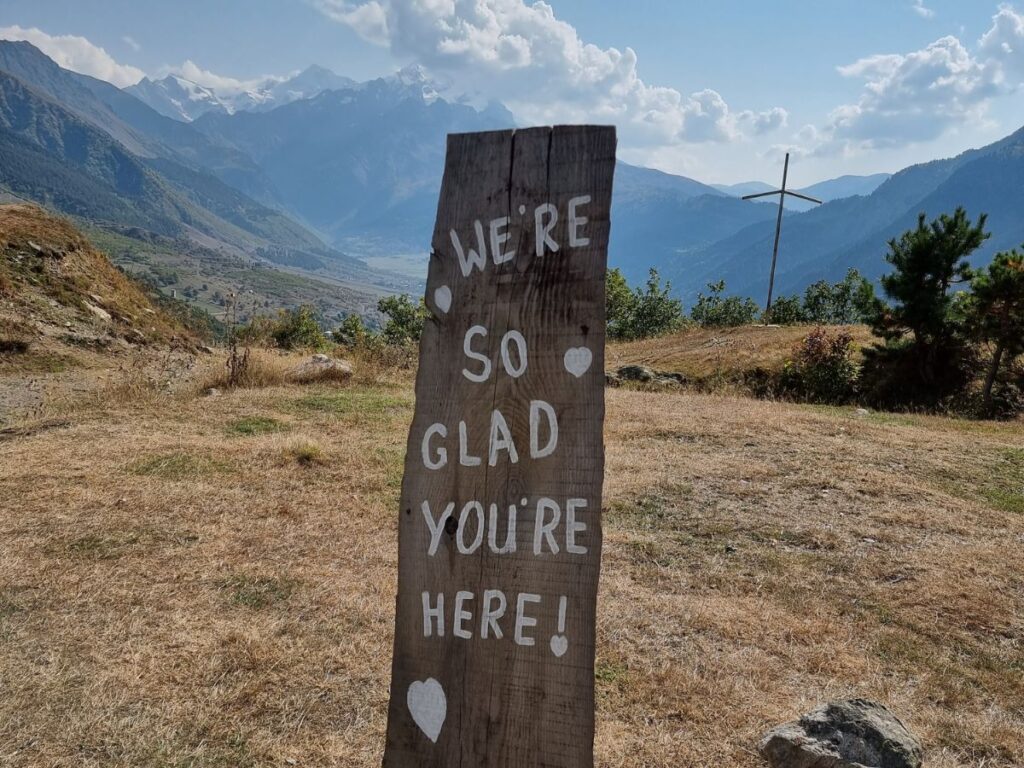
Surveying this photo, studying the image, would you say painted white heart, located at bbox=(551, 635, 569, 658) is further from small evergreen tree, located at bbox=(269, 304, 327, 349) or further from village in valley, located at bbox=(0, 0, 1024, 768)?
small evergreen tree, located at bbox=(269, 304, 327, 349)

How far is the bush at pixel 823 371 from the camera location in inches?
517

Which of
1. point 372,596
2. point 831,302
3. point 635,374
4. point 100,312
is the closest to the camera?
point 372,596

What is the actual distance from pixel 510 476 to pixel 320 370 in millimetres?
9064

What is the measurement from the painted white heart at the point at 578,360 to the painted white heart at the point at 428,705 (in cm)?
90

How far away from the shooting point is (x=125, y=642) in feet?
10.00

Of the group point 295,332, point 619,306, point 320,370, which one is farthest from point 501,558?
point 619,306

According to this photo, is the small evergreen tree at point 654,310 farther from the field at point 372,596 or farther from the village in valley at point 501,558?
the field at point 372,596

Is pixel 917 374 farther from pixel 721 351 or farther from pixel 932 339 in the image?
pixel 721 351

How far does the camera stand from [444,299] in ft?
5.83

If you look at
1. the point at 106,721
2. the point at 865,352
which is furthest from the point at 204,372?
the point at 865,352

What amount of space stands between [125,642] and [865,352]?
14002 millimetres

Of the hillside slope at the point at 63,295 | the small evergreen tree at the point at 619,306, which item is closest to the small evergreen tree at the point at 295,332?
the hillside slope at the point at 63,295

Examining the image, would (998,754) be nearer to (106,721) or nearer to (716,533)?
(716,533)

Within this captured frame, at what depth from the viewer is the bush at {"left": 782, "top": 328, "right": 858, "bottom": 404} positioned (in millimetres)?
13133
